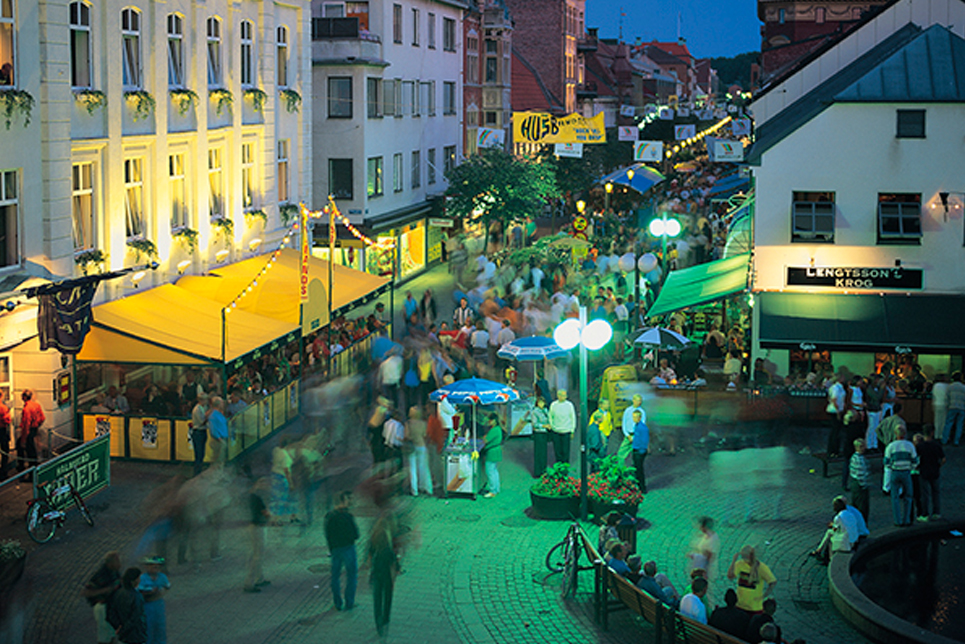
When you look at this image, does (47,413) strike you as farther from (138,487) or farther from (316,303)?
(316,303)

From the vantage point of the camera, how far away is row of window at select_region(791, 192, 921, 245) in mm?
24781

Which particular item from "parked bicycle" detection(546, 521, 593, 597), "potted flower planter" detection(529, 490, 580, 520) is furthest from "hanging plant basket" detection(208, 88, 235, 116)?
"parked bicycle" detection(546, 521, 593, 597)

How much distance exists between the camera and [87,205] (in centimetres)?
2105

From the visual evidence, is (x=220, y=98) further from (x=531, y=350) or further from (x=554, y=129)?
(x=554, y=129)

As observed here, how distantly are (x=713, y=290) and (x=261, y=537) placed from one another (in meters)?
15.9

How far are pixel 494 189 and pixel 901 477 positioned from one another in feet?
99.3

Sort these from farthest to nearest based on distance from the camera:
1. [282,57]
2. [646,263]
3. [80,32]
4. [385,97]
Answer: [385,97], [646,263], [282,57], [80,32]

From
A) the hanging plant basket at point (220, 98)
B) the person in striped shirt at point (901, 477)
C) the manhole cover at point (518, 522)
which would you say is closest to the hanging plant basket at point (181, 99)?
the hanging plant basket at point (220, 98)

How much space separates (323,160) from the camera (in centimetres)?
3850

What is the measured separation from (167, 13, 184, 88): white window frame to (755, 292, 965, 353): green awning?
13.7 metres

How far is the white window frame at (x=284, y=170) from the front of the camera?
1222 inches

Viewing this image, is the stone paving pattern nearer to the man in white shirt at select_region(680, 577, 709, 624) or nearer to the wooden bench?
the wooden bench

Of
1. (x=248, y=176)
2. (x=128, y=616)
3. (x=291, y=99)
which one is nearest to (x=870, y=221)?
(x=248, y=176)

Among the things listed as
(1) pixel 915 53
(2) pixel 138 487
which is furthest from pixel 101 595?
(1) pixel 915 53
